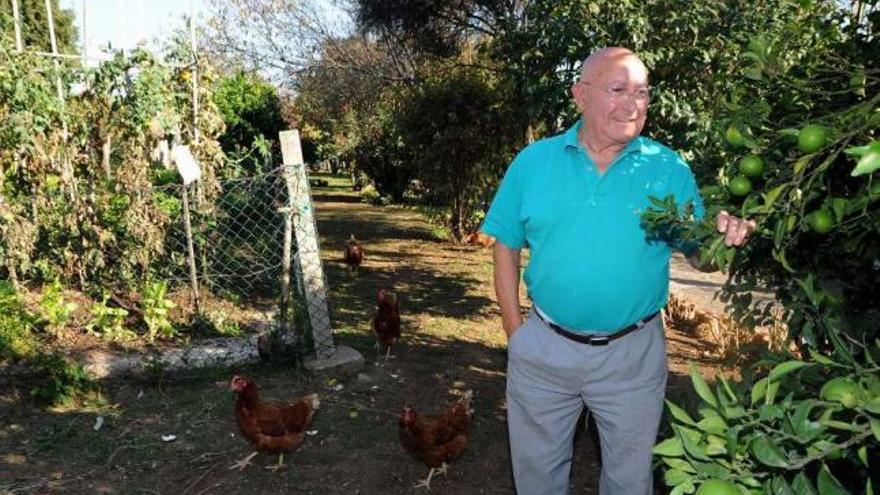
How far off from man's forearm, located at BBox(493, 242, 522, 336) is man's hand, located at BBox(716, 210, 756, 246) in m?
1.43

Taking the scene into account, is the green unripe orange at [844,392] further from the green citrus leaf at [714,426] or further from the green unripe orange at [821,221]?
the green unripe orange at [821,221]

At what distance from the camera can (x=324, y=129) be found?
25.0m

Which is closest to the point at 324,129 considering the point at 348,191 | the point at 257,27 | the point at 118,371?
the point at 348,191

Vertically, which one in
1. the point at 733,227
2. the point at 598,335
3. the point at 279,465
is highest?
the point at 733,227

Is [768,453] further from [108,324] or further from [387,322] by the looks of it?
[108,324]

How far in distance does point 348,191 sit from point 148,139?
56.9 ft

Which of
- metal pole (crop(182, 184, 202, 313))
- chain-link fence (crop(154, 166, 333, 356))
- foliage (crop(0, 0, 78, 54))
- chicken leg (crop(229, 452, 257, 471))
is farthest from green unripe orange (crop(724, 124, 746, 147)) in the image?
foliage (crop(0, 0, 78, 54))

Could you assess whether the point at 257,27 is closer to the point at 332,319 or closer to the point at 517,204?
the point at 332,319

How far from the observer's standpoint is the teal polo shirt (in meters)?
2.30

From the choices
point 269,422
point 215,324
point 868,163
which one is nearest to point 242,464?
point 269,422

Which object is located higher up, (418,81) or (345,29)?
(345,29)

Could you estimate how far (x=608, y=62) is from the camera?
2307 mm

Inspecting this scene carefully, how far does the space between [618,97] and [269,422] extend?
9.21 feet

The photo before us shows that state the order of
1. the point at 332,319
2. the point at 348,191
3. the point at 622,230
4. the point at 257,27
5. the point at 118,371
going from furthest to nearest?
the point at 348,191, the point at 257,27, the point at 332,319, the point at 118,371, the point at 622,230
